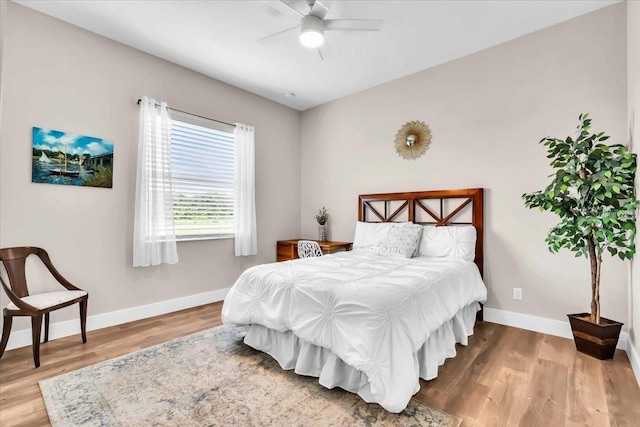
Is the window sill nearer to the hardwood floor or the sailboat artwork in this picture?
the sailboat artwork

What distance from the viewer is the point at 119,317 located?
10.7ft

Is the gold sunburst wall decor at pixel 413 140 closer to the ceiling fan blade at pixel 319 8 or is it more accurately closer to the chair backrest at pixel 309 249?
the chair backrest at pixel 309 249

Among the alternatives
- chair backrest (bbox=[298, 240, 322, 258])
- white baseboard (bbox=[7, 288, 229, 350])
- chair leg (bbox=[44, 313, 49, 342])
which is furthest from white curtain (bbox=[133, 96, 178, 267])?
chair backrest (bbox=[298, 240, 322, 258])

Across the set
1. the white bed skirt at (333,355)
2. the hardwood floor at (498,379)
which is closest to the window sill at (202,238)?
the hardwood floor at (498,379)


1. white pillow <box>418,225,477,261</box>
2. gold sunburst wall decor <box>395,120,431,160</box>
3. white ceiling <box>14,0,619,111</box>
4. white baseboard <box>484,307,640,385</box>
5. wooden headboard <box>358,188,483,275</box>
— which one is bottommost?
white baseboard <box>484,307,640,385</box>

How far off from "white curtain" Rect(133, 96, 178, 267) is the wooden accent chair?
65 centimetres

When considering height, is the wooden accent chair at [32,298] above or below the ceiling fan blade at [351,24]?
below

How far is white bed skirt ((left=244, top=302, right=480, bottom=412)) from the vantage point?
1.99 meters

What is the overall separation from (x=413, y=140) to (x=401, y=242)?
1.38m

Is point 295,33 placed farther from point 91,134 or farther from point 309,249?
point 309,249

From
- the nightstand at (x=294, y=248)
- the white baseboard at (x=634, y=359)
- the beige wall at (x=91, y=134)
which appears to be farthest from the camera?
the nightstand at (x=294, y=248)

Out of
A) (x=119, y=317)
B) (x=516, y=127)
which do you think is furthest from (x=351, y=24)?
(x=119, y=317)

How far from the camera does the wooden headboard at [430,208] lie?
3.38 m

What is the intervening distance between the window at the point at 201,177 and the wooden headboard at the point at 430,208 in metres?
1.88
